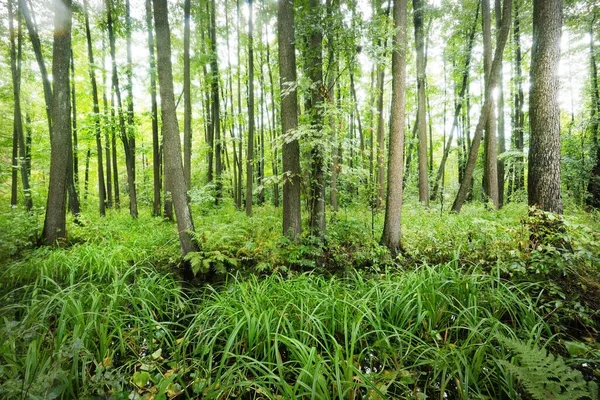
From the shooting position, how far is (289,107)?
539 centimetres

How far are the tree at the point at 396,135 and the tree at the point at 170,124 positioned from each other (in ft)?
13.7

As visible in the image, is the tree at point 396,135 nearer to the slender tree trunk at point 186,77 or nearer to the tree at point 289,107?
the tree at point 289,107

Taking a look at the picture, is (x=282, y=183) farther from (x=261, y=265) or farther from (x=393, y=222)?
(x=393, y=222)

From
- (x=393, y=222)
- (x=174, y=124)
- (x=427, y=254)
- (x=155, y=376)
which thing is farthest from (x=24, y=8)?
(x=427, y=254)

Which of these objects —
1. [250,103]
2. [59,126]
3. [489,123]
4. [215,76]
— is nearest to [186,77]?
[215,76]

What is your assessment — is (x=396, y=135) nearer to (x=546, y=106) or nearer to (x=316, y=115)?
(x=316, y=115)

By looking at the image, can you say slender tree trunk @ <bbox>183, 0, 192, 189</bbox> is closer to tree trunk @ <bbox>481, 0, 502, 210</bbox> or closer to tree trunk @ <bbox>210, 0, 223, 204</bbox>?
tree trunk @ <bbox>210, 0, 223, 204</bbox>

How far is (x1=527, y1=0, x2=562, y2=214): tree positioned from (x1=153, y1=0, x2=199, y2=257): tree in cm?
609

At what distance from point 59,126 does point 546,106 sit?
9403mm

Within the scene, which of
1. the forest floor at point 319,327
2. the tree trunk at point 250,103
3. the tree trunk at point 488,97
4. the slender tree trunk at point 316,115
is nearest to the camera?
the forest floor at point 319,327

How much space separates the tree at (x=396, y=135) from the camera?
207 inches

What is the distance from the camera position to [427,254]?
525 cm

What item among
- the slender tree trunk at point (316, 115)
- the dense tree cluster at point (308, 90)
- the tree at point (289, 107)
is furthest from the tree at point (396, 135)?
the tree at point (289, 107)

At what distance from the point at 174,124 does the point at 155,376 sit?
4.32 m
